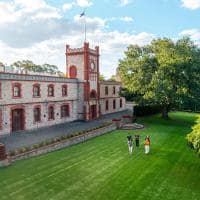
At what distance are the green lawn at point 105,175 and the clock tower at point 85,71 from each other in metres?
17.4

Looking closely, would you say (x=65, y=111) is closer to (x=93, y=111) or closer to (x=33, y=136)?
(x=93, y=111)

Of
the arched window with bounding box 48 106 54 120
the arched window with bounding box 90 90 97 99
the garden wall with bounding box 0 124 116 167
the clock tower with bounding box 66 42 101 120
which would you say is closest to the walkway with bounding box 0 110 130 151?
the arched window with bounding box 48 106 54 120

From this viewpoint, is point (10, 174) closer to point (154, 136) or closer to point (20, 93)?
point (20, 93)

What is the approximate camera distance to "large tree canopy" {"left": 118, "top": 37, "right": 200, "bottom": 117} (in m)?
41.9

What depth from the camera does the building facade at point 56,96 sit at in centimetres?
3306

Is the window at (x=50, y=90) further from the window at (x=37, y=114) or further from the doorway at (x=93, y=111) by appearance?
the doorway at (x=93, y=111)

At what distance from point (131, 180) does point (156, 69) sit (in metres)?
28.7

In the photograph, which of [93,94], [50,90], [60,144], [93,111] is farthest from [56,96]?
[60,144]

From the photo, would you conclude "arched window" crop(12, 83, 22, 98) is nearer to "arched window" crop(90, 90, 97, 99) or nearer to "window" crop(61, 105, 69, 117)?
"window" crop(61, 105, 69, 117)

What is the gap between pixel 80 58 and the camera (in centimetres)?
4625

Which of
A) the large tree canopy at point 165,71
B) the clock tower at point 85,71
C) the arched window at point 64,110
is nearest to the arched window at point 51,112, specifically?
the arched window at point 64,110

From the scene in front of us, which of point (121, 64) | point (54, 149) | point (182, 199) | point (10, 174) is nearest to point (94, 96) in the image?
point (121, 64)

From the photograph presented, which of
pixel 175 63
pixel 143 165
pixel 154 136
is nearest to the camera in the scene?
pixel 143 165

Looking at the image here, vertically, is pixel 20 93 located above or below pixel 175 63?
below
